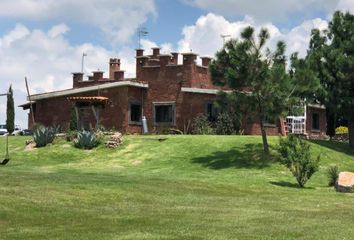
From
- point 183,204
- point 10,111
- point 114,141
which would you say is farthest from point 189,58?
point 183,204

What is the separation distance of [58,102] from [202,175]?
22.6m

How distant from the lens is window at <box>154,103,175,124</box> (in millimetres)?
41906

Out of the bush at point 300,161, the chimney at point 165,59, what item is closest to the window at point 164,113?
the chimney at point 165,59

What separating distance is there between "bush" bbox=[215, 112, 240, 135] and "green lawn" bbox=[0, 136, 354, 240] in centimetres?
944

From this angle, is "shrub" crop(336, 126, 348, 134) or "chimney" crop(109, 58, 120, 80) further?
"chimney" crop(109, 58, 120, 80)

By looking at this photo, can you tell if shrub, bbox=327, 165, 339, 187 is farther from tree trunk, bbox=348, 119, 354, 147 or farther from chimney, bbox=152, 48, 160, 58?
chimney, bbox=152, 48, 160, 58

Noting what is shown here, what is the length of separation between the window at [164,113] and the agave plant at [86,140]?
9.29 metres

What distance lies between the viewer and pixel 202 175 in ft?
82.8

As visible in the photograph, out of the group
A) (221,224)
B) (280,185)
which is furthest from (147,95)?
(221,224)

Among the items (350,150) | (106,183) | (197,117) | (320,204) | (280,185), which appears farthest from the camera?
(197,117)

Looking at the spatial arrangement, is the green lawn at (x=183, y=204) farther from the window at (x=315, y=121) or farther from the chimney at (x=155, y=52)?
the window at (x=315, y=121)

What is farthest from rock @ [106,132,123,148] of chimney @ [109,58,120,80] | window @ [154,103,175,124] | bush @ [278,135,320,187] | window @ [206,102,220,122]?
chimney @ [109,58,120,80]

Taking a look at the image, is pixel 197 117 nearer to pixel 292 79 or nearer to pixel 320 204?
pixel 292 79

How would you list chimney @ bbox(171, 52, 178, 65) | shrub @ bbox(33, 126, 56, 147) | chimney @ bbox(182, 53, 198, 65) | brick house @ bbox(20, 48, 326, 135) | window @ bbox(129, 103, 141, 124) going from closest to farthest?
shrub @ bbox(33, 126, 56, 147) → brick house @ bbox(20, 48, 326, 135) → window @ bbox(129, 103, 141, 124) → chimney @ bbox(182, 53, 198, 65) → chimney @ bbox(171, 52, 178, 65)
